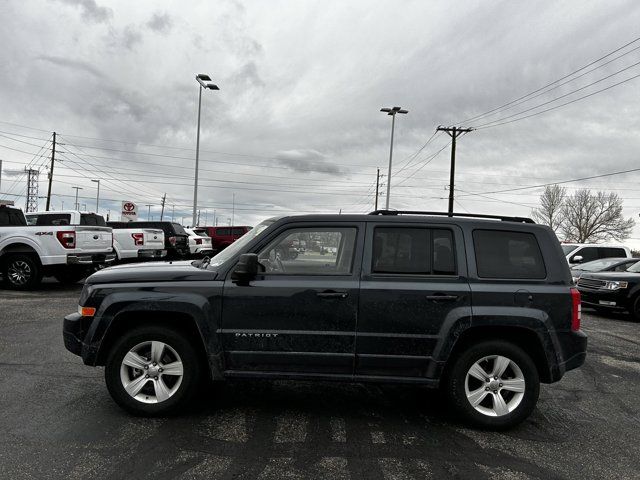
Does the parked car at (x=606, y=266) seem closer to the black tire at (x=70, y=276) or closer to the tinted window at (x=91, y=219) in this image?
the black tire at (x=70, y=276)

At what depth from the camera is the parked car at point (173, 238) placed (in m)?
18.7

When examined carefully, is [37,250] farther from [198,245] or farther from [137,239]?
[198,245]

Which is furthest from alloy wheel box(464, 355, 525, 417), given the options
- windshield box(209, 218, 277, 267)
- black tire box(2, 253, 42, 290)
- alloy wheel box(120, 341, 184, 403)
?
black tire box(2, 253, 42, 290)

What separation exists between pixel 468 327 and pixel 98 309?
3.10 metres

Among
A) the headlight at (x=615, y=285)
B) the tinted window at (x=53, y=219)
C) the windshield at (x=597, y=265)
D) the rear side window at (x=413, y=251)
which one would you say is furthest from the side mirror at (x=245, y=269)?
the windshield at (x=597, y=265)

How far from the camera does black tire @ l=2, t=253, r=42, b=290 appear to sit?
1095 cm

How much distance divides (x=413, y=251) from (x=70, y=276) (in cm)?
1184

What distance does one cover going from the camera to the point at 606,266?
42.4 ft

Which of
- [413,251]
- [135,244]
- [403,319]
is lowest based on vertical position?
[403,319]

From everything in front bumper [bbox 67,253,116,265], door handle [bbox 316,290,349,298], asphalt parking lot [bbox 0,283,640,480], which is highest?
door handle [bbox 316,290,349,298]

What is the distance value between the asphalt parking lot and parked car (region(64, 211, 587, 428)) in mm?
318

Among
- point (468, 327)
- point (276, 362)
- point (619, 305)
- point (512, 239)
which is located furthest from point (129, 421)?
point (619, 305)

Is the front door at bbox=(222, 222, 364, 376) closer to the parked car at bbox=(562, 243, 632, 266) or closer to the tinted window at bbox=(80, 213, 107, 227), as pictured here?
the tinted window at bbox=(80, 213, 107, 227)

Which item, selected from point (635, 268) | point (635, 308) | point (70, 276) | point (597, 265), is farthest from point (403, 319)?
point (597, 265)
